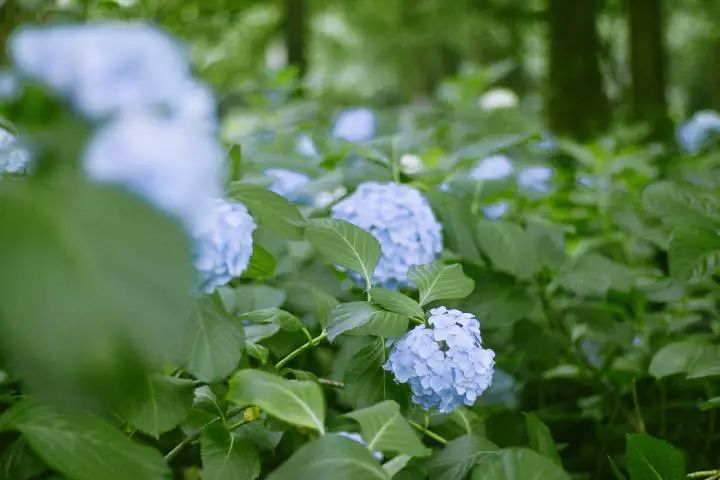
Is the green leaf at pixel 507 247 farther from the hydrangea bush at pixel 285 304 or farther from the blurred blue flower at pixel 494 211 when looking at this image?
the blurred blue flower at pixel 494 211

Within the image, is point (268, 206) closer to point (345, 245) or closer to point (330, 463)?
point (345, 245)

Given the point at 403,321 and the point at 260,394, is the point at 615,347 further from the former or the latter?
the point at 260,394

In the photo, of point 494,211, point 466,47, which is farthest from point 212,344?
point 466,47

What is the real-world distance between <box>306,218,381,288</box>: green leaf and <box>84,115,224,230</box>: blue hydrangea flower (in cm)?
49

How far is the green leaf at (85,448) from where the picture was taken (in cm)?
78

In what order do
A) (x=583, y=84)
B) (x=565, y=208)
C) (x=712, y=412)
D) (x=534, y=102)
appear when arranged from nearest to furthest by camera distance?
(x=712, y=412) < (x=565, y=208) < (x=583, y=84) < (x=534, y=102)

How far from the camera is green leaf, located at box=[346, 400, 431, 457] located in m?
0.82

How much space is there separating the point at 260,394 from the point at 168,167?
1.02 ft

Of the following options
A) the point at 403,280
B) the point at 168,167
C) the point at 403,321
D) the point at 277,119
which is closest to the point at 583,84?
the point at 277,119

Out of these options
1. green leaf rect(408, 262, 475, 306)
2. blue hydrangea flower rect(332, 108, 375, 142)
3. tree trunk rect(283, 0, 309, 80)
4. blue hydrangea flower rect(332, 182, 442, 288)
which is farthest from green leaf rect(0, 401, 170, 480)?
tree trunk rect(283, 0, 309, 80)

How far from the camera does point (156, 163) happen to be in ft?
1.97

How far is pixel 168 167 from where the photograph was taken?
60 centimetres

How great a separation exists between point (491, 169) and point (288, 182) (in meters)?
0.54

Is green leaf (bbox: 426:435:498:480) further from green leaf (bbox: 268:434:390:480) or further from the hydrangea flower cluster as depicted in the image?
the hydrangea flower cluster
